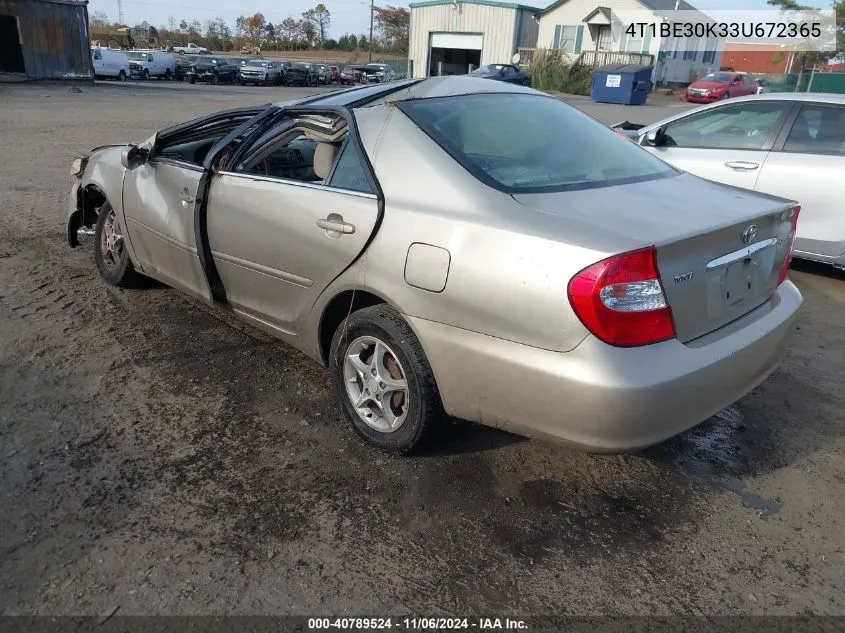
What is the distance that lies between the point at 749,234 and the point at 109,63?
38.0 meters

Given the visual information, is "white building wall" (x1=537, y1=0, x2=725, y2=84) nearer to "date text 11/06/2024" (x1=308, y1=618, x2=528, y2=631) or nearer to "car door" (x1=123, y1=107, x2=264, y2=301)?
"car door" (x1=123, y1=107, x2=264, y2=301)

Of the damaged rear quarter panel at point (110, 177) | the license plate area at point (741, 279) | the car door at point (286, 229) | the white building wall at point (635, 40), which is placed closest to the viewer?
the license plate area at point (741, 279)

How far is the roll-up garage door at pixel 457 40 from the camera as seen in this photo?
49312 millimetres

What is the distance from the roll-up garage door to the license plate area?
1968 inches

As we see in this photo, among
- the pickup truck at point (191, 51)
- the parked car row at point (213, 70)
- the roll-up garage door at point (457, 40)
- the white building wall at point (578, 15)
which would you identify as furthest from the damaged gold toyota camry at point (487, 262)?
the pickup truck at point (191, 51)

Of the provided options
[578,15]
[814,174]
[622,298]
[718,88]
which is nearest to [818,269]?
[814,174]

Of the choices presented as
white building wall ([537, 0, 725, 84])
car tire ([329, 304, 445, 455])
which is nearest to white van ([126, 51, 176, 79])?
white building wall ([537, 0, 725, 84])

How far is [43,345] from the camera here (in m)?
4.05

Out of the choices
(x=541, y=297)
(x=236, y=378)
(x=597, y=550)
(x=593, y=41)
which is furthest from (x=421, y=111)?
(x=593, y=41)

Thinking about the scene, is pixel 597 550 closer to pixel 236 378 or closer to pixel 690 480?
pixel 690 480

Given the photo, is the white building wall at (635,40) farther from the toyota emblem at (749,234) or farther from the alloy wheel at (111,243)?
the toyota emblem at (749,234)

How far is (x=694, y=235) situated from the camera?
8.35 feet

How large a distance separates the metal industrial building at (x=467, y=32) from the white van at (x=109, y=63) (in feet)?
71.2

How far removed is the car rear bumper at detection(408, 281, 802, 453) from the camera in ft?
7.80
